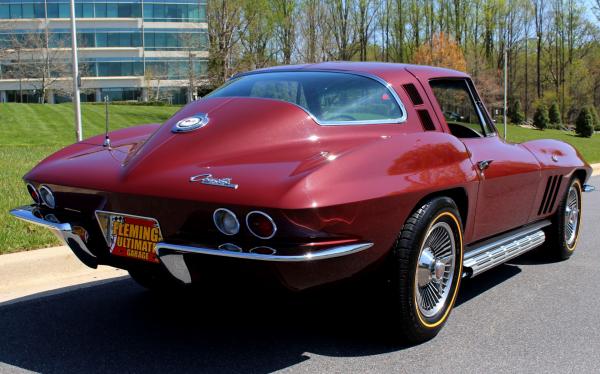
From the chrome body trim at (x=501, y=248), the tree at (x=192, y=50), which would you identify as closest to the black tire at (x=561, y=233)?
the chrome body trim at (x=501, y=248)

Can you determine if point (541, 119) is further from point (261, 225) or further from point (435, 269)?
point (261, 225)

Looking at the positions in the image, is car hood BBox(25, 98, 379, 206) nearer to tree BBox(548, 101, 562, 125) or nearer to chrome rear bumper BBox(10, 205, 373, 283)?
chrome rear bumper BBox(10, 205, 373, 283)

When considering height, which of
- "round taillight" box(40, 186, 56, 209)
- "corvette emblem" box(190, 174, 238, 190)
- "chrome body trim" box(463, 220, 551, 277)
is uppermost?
"corvette emblem" box(190, 174, 238, 190)

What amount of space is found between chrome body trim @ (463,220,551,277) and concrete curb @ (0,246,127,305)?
2914 mm

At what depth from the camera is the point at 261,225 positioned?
109 inches

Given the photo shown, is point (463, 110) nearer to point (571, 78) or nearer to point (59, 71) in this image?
point (59, 71)

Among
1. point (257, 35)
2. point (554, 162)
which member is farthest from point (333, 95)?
point (257, 35)

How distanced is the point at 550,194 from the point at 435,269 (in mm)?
2085

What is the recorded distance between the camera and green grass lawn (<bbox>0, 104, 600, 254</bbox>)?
559 centimetres

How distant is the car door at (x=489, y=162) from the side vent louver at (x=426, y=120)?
0.15 meters

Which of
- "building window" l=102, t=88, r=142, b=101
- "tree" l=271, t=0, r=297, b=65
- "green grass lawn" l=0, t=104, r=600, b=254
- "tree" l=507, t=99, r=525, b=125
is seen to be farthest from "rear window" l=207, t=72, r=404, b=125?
"building window" l=102, t=88, r=142, b=101

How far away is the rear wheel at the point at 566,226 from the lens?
545 cm

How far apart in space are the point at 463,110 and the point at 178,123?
2236mm

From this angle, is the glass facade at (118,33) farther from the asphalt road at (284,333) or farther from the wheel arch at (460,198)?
the wheel arch at (460,198)
